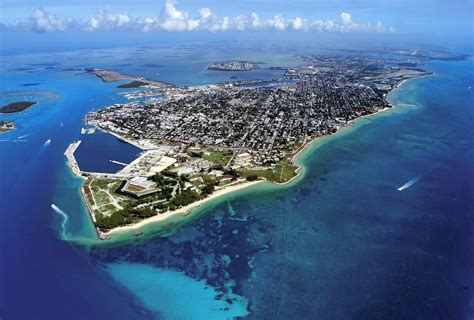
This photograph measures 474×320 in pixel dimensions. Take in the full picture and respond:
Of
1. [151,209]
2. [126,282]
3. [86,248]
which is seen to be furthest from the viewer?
[151,209]

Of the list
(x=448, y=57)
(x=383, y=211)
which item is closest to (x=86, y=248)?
(x=383, y=211)

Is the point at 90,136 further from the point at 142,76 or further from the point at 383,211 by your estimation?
the point at 142,76

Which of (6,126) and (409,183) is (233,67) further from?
(409,183)

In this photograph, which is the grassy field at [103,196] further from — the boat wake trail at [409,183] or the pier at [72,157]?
the boat wake trail at [409,183]

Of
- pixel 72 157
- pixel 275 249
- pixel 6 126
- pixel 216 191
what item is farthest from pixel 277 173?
pixel 6 126

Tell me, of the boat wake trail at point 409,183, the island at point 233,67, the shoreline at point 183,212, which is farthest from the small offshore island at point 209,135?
the island at point 233,67

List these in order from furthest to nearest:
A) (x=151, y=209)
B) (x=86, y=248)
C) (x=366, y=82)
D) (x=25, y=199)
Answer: (x=366, y=82)
(x=25, y=199)
(x=151, y=209)
(x=86, y=248)

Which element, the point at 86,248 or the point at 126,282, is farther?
the point at 86,248
